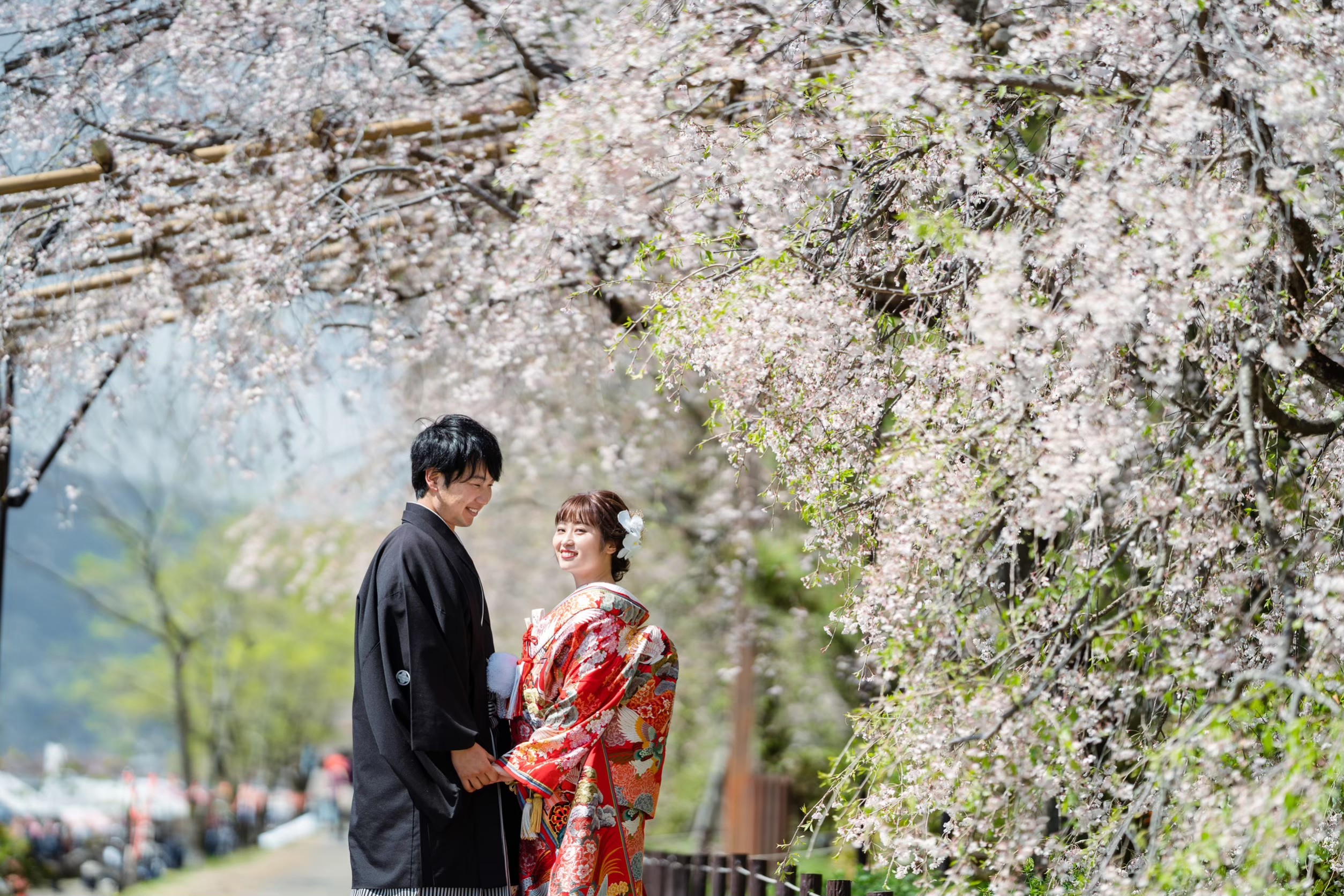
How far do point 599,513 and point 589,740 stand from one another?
56cm

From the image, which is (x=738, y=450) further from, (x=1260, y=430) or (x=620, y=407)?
(x=620, y=407)

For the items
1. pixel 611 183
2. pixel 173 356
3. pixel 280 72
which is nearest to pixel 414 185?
pixel 280 72

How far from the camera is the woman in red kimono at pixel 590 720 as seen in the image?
3.07 meters

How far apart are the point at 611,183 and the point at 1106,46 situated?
1667mm

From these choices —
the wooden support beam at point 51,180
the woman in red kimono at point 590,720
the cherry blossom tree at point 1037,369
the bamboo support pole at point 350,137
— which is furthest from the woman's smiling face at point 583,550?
the wooden support beam at point 51,180

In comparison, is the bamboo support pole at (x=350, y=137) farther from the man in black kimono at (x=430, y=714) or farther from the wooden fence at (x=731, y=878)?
the wooden fence at (x=731, y=878)

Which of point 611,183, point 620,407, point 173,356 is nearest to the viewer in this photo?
point 611,183

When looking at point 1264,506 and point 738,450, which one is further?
point 738,450

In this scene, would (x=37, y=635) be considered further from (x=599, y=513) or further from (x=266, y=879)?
(x=599, y=513)

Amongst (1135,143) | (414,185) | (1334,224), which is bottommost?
(1334,224)

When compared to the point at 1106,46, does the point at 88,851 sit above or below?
below

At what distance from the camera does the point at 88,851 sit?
607 inches

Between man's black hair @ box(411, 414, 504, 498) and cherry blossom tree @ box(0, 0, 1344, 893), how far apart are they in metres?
0.65

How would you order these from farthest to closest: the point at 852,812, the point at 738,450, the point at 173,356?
1. the point at 173,356
2. the point at 738,450
3. the point at 852,812
